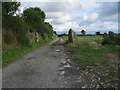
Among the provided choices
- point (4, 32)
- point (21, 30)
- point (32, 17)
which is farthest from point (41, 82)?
point (32, 17)

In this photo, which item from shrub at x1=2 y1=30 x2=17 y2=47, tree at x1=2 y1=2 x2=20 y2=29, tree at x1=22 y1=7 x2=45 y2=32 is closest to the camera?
shrub at x1=2 y1=30 x2=17 y2=47

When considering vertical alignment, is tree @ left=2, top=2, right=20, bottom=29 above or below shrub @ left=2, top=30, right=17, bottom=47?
above

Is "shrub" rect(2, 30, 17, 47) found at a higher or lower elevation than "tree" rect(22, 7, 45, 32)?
lower

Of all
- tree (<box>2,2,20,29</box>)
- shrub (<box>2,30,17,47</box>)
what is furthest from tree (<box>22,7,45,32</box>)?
shrub (<box>2,30,17,47</box>)

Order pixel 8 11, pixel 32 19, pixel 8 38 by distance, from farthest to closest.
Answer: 1. pixel 32 19
2. pixel 8 11
3. pixel 8 38

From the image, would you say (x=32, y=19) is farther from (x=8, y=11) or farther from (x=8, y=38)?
(x=8, y=38)

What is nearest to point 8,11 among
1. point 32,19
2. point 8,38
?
point 8,38

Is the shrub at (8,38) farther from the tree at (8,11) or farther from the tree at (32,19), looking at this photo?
the tree at (32,19)

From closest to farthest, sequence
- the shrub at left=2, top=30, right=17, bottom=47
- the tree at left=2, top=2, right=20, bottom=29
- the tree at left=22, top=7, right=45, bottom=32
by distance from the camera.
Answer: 1. the shrub at left=2, top=30, right=17, bottom=47
2. the tree at left=2, top=2, right=20, bottom=29
3. the tree at left=22, top=7, right=45, bottom=32

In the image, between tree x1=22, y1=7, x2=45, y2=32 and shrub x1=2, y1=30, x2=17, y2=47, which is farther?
tree x1=22, y1=7, x2=45, y2=32

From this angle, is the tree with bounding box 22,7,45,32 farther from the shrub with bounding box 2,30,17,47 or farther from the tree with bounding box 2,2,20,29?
the shrub with bounding box 2,30,17,47

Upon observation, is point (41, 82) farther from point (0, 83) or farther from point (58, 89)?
point (0, 83)

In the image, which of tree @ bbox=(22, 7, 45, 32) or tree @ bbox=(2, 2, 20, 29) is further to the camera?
tree @ bbox=(22, 7, 45, 32)

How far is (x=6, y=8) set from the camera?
13562mm
